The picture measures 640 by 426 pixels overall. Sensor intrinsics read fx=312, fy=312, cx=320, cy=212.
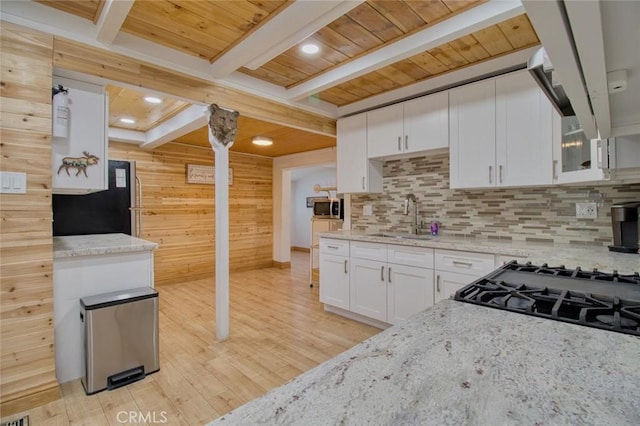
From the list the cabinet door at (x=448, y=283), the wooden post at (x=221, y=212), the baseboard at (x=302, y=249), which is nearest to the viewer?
the cabinet door at (x=448, y=283)

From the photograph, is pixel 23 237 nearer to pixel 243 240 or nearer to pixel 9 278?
pixel 9 278

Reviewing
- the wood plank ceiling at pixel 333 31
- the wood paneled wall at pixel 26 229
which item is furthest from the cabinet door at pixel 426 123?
the wood paneled wall at pixel 26 229

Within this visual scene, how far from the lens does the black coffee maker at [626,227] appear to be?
1926 millimetres

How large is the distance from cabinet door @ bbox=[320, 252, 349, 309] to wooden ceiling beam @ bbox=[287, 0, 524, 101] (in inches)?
69.9

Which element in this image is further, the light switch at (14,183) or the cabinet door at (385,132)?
the cabinet door at (385,132)

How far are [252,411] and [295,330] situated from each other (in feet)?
9.02

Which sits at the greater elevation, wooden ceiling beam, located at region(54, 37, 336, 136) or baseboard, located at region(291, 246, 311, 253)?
wooden ceiling beam, located at region(54, 37, 336, 136)

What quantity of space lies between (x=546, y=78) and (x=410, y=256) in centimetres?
212

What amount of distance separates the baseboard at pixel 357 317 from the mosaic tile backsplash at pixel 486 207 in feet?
3.36

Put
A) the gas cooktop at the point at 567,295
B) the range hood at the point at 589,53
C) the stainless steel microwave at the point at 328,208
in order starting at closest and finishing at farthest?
the range hood at the point at 589,53 → the gas cooktop at the point at 567,295 → the stainless steel microwave at the point at 328,208

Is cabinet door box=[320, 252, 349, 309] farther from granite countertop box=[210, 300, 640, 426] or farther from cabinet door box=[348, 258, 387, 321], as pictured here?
granite countertop box=[210, 300, 640, 426]

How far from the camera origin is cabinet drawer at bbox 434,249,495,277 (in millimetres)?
2348

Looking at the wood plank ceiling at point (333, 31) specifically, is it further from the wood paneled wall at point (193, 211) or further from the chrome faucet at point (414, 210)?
the wood paneled wall at point (193, 211)

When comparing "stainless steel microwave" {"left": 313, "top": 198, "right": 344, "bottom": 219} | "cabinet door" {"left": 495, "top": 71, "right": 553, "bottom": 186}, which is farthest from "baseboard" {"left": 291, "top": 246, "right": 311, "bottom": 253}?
"cabinet door" {"left": 495, "top": 71, "right": 553, "bottom": 186}
